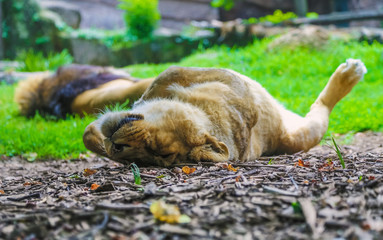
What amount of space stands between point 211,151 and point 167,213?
1247 mm

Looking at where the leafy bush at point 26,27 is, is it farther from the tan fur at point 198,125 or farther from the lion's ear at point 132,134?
the lion's ear at point 132,134

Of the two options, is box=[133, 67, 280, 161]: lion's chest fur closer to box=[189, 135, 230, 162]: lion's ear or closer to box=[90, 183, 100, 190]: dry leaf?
box=[189, 135, 230, 162]: lion's ear

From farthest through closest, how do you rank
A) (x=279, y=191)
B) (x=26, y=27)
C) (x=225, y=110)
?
(x=26, y=27) < (x=225, y=110) < (x=279, y=191)

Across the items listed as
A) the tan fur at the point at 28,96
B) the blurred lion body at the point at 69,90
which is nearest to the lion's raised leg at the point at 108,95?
the blurred lion body at the point at 69,90

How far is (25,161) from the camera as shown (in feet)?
15.6

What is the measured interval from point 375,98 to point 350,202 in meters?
5.24

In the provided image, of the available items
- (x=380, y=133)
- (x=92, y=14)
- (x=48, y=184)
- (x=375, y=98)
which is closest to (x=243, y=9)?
(x=92, y=14)

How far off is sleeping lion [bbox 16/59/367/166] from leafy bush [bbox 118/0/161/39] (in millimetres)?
Answer: 11845

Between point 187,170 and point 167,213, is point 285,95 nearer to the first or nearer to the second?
point 187,170

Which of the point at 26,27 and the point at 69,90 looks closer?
the point at 69,90

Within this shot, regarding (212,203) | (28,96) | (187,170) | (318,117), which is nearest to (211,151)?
(187,170)

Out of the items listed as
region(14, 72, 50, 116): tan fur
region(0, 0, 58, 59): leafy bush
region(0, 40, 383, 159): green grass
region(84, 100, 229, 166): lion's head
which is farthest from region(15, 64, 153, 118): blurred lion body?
region(0, 0, 58, 59): leafy bush

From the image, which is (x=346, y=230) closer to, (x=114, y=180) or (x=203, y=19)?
(x=114, y=180)

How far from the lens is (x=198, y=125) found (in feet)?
9.77
